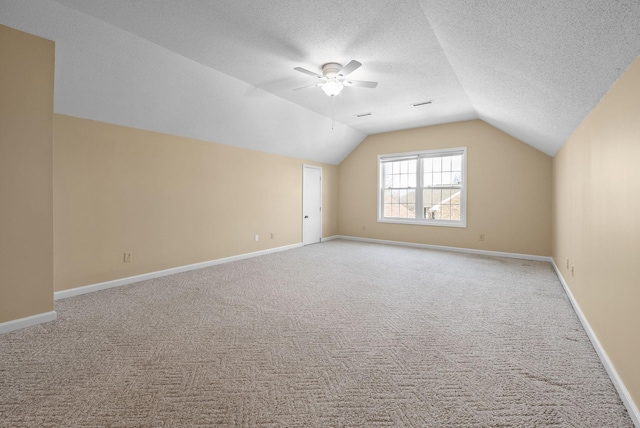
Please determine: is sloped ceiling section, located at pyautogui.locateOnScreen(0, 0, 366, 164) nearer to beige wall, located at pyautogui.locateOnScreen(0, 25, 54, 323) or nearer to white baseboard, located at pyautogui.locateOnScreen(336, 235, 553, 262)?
beige wall, located at pyautogui.locateOnScreen(0, 25, 54, 323)

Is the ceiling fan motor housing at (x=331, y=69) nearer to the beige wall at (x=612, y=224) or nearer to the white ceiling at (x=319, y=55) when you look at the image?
the white ceiling at (x=319, y=55)

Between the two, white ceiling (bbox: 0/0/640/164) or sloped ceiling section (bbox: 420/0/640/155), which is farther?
white ceiling (bbox: 0/0/640/164)

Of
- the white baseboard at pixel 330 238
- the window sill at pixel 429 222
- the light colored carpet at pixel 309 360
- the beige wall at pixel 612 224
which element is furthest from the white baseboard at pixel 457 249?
the beige wall at pixel 612 224

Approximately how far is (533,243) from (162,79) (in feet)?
22.8

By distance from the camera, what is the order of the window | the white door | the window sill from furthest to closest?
the white door → the window → the window sill

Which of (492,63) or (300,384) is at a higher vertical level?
(492,63)

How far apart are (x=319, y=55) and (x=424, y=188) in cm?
463

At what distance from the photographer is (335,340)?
8.00ft

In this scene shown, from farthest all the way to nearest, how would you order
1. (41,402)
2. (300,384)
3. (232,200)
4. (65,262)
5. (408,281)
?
1. (232,200)
2. (408,281)
3. (65,262)
4. (300,384)
5. (41,402)

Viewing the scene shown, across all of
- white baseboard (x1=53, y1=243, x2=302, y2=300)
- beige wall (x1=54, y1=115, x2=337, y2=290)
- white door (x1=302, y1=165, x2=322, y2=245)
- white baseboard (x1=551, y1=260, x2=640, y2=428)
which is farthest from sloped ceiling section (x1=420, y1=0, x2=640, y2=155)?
white baseboard (x1=53, y1=243, x2=302, y2=300)

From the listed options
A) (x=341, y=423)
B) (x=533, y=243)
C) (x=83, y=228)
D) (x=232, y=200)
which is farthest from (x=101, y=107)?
(x=533, y=243)

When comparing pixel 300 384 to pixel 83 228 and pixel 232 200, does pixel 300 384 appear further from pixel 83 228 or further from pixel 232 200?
pixel 232 200

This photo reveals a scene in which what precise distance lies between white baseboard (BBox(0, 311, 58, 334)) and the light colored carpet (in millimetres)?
103

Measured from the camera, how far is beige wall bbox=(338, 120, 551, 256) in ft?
18.2
